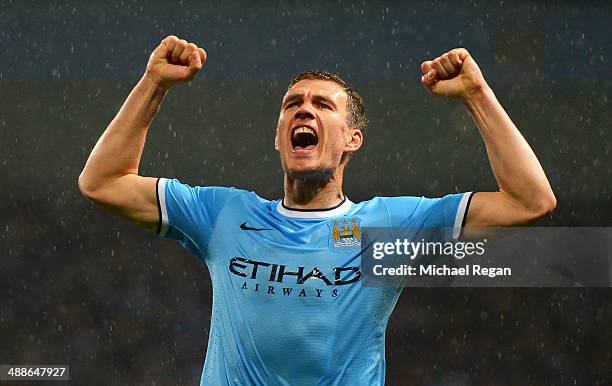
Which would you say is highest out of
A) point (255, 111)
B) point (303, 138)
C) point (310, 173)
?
point (255, 111)

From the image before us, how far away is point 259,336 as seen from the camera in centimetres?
270

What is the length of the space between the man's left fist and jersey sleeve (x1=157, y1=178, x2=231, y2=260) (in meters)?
0.86

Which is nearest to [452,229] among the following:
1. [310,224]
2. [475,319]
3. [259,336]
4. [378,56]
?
[310,224]

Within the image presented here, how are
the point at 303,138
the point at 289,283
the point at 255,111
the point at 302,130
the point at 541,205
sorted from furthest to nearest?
the point at 255,111, the point at 303,138, the point at 302,130, the point at 289,283, the point at 541,205

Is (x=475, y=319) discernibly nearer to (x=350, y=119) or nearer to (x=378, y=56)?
(x=378, y=56)

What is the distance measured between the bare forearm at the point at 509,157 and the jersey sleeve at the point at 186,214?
957 millimetres

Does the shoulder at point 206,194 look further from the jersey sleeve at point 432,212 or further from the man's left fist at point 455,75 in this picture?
the man's left fist at point 455,75

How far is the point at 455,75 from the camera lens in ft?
8.97

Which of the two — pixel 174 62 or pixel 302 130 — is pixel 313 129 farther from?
pixel 174 62

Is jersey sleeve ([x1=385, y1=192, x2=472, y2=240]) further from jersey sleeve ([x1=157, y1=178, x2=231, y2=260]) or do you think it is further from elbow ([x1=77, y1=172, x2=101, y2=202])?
elbow ([x1=77, y1=172, x2=101, y2=202])

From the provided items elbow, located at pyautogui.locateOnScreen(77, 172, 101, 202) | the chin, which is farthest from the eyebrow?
elbow, located at pyautogui.locateOnScreen(77, 172, 101, 202)

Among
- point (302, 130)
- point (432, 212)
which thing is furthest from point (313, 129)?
point (432, 212)

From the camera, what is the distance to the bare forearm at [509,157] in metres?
2.65

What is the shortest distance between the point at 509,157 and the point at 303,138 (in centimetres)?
87
